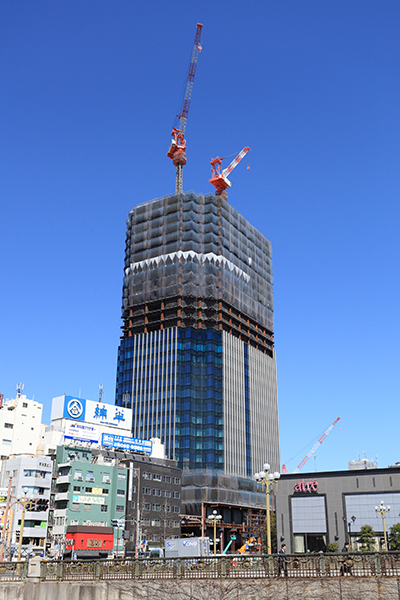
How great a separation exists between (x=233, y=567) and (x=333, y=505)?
77168 millimetres

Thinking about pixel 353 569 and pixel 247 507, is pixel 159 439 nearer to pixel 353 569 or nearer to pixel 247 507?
pixel 247 507

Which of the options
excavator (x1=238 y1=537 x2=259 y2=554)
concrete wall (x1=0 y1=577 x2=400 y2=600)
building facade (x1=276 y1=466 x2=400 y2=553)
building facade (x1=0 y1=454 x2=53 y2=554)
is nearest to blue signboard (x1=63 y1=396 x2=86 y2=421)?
building facade (x1=0 y1=454 x2=53 y2=554)

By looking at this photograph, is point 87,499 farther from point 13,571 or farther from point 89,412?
point 13,571

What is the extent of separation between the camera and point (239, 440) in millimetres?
186750

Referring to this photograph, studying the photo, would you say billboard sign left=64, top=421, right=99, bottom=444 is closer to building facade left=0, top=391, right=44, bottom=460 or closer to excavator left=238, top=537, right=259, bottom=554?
building facade left=0, top=391, right=44, bottom=460

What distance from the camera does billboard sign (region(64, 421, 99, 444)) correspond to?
13888 cm

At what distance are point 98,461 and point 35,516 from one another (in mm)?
17582

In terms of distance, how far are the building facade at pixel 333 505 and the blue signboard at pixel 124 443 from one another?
53032 mm

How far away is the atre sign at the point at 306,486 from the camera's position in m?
100

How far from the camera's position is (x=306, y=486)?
10088cm

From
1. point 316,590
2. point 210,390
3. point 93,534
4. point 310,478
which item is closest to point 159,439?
point 210,390

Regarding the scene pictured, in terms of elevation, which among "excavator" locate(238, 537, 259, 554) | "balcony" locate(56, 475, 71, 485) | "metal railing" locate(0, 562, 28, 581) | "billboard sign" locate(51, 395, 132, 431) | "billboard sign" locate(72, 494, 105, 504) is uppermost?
"billboard sign" locate(51, 395, 132, 431)

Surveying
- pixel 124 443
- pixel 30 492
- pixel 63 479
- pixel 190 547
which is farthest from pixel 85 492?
pixel 190 547

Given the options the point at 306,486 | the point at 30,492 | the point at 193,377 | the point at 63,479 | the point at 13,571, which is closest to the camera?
the point at 13,571
